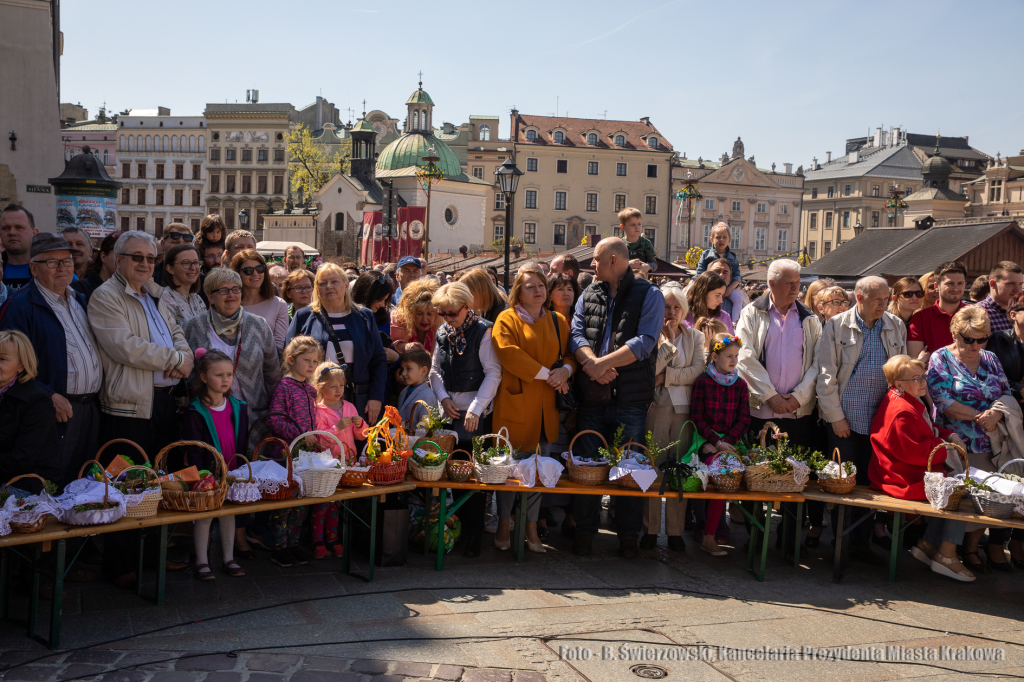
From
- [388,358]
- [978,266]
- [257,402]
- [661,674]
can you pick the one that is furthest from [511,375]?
[978,266]

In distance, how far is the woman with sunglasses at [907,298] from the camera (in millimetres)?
7125

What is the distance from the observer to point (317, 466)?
537 centimetres

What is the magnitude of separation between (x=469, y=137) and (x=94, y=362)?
89.3 m

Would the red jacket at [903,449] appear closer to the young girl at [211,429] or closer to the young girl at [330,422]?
the young girl at [330,422]

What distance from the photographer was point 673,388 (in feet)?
21.3

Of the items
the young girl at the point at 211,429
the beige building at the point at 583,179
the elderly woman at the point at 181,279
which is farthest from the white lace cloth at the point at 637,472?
the beige building at the point at 583,179

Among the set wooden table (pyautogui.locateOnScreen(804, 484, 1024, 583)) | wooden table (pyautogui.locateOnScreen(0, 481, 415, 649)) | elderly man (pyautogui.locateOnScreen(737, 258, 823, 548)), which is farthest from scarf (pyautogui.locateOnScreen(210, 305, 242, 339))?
wooden table (pyautogui.locateOnScreen(804, 484, 1024, 583))

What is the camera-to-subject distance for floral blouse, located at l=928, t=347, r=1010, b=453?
6.31 meters

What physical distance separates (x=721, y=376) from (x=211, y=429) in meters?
3.50

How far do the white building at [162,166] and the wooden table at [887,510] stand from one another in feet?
266

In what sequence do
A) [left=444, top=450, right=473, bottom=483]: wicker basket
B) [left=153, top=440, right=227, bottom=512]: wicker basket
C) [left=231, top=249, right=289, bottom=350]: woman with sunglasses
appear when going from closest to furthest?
[left=153, top=440, right=227, bottom=512]: wicker basket → [left=444, top=450, right=473, bottom=483]: wicker basket → [left=231, top=249, right=289, bottom=350]: woman with sunglasses

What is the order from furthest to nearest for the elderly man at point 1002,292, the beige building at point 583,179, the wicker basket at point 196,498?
the beige building at point 583,179 → the elderly man at point 1002,292 → the wicker basket at point 196,498

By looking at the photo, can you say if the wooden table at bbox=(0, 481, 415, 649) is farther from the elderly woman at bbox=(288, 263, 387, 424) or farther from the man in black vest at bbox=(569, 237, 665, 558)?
the man in black vest at bbox=(569, 237, 665, 558)

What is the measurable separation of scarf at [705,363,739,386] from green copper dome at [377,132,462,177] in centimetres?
6433
